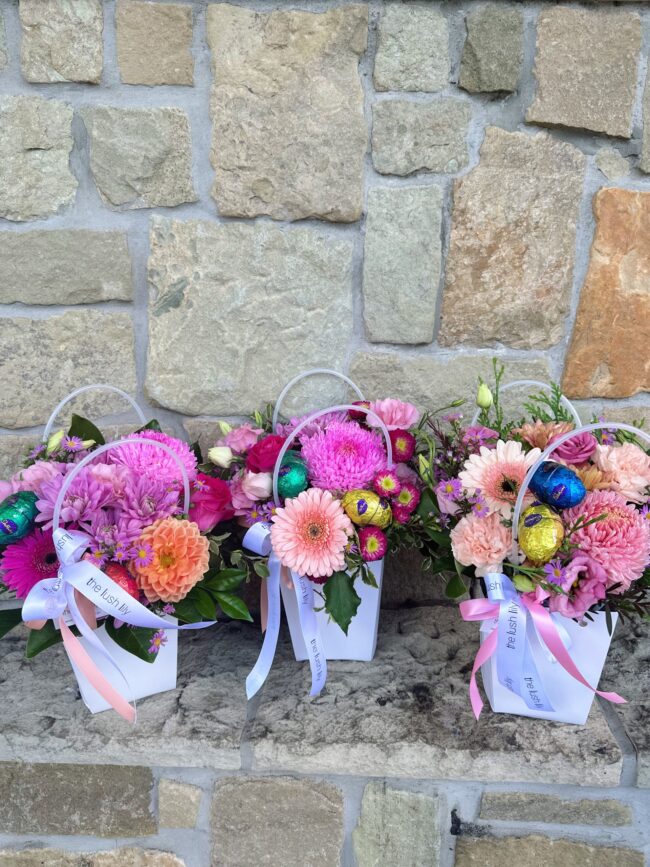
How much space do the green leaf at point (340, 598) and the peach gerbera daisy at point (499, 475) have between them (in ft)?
0.81

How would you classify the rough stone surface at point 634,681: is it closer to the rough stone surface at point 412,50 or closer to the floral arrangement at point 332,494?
the floral arrangement at point 332,494

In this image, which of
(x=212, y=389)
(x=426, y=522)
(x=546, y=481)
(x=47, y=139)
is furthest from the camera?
(x=212, y=389)

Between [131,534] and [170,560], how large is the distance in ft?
0.24

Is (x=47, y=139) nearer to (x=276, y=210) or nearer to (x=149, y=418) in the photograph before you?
(x=276, y=210)

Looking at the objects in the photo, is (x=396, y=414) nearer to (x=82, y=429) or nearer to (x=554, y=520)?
(x=554, y=520)

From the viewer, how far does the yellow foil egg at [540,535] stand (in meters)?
0.90

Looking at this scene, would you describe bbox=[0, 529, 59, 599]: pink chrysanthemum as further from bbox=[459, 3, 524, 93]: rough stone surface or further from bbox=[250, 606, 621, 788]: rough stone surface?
bbox=[459, 3, 524, 93]: rough stone surface

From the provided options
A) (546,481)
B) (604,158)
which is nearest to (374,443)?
(546,481)

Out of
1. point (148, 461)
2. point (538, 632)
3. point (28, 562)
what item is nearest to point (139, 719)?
point (28, 562)

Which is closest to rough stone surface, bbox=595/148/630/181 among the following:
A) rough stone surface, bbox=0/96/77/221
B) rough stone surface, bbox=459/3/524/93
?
rough stone surface, bbox=459/3/524/93

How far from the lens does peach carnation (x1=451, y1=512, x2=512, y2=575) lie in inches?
36.9

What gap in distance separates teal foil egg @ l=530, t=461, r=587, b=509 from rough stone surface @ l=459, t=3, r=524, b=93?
2.33 ft

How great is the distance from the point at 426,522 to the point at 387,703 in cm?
31

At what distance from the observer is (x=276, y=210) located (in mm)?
1226
